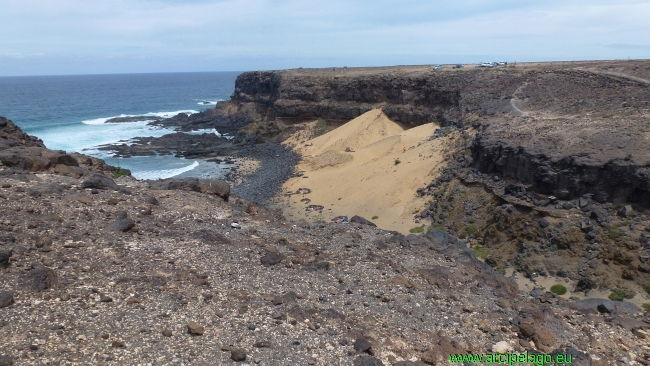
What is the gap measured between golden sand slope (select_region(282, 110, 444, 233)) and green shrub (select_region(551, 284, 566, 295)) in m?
8.79

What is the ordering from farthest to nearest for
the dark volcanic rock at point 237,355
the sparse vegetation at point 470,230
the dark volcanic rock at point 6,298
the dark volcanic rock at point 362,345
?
the sparse vegetation at point 470,230 < the dark volcanic rock at point 362,345 < the dark volcanic rock at point 6,298 < the dark volcanic rock at point 237,355

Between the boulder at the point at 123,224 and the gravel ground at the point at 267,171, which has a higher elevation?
the boulder at the point at 123,224

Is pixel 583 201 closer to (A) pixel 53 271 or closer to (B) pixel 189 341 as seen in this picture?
(B) pixel 189 341

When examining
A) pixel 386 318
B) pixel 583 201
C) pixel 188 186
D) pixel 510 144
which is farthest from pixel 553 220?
pixel 188 186

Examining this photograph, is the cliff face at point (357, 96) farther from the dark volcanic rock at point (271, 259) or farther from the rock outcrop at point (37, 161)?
the dark volcanic rock at point (271, 259)

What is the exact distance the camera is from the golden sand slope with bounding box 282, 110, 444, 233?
92.4 ft

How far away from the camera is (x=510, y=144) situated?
76.9 ft

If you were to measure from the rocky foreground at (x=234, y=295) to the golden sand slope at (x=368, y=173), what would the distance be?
37.5 ft

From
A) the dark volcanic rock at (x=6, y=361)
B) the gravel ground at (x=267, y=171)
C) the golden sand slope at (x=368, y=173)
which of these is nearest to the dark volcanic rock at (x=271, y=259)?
the dark volcanic rock at (x=6, y=361)

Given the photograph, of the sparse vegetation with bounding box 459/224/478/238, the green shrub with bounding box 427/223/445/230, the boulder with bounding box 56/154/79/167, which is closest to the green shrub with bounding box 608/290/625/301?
the sparse vegetation with bounding box 459/224/478/238

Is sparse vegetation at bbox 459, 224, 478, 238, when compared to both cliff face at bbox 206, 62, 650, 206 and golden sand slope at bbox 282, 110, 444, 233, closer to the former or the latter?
cliff face at bbox 206, 62, 650, 206

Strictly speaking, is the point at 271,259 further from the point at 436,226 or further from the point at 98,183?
the point at 436,226

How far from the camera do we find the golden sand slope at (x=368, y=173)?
28.2 metres

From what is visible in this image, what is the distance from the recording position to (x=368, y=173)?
33.9 m
